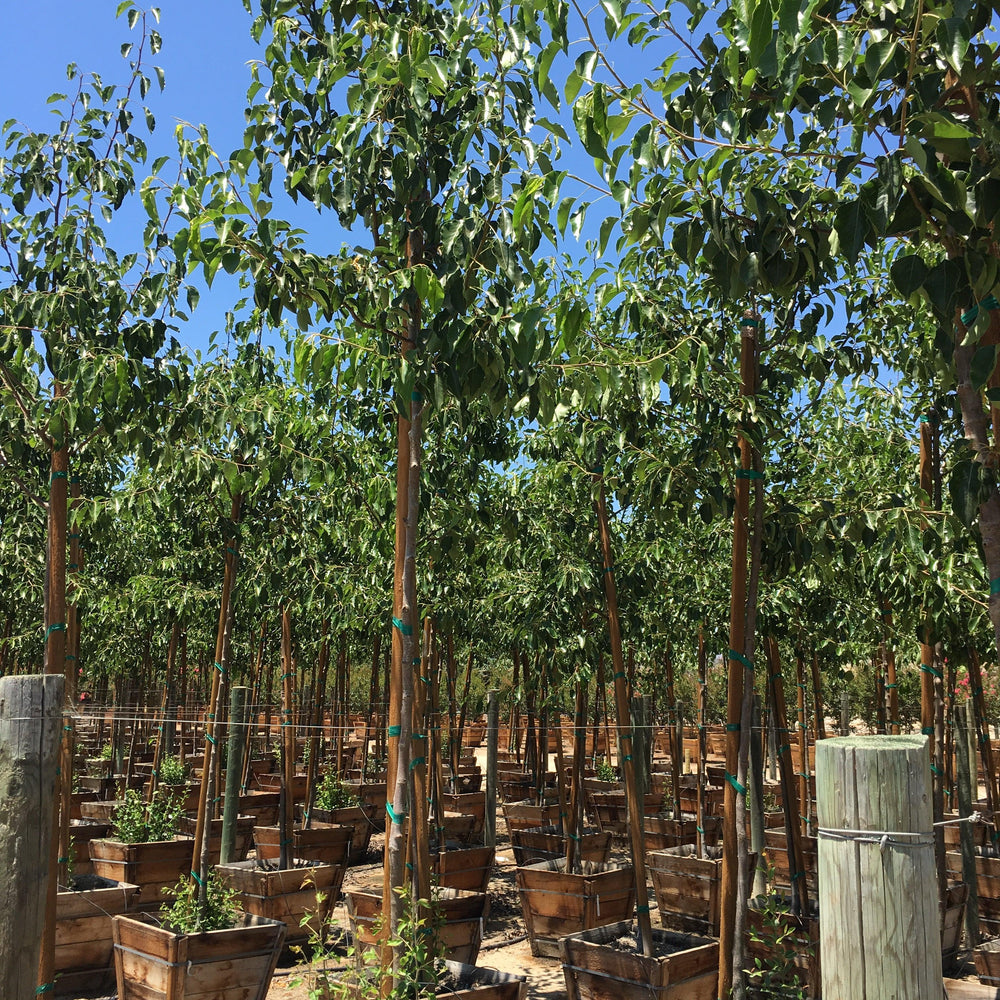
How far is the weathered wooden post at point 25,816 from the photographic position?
7.59ft

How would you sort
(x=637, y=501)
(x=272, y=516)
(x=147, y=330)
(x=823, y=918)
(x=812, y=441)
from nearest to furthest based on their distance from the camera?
(x=823, y=918)
(x=147, y=330)
(x=637, y=501)
(x=272, y=516)
(x=812, y=441)

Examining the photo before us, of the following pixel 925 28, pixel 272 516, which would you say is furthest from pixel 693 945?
pixel 925 28

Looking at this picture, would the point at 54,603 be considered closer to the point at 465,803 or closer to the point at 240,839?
the point at 240,839

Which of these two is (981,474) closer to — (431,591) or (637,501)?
(637,501)

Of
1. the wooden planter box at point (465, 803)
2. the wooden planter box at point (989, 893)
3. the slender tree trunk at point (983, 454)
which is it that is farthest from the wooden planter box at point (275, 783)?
the slender tree trunk at point (983, 454)

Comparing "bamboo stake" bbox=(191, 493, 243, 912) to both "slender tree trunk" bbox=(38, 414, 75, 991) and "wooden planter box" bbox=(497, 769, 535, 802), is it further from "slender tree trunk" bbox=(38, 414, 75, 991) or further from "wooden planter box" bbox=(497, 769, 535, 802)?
"wooden planter box" bbox=(497, 769, 535, 802)

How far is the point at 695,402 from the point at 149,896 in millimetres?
5973

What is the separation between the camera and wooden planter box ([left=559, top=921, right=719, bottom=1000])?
4781 millimetres

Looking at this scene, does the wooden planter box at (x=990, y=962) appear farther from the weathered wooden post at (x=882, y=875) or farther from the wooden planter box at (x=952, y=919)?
the weathered wooden post at (x=882, y=875)

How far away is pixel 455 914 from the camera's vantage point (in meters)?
5.89

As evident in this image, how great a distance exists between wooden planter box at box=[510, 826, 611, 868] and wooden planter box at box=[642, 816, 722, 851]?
99cm

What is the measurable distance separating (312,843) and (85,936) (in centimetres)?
244

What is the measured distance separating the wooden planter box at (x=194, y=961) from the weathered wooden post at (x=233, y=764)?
1446 mm

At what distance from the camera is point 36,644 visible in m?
12.9
